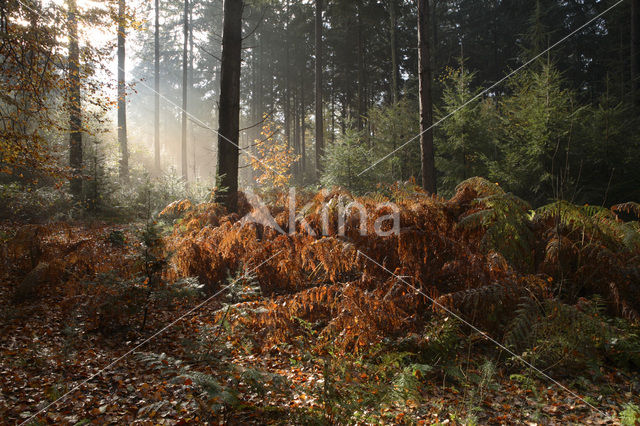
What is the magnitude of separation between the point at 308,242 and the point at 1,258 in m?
4.50

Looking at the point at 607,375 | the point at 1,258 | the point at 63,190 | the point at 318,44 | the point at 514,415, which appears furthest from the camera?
the point at 318,44

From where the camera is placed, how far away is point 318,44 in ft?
54.7

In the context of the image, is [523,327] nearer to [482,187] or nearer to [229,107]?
[482,187]

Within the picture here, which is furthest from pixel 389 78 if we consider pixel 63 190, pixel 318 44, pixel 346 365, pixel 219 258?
pixel 346 365

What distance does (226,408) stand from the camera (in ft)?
8.13

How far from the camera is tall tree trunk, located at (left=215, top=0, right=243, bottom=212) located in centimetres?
720

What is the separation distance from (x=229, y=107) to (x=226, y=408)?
245 inches

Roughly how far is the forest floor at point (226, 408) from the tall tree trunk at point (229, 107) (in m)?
4.23

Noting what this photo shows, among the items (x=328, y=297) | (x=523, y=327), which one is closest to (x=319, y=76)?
(x=328, y=297)

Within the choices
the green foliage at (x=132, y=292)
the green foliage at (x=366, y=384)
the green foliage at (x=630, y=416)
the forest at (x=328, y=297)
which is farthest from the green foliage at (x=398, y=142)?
the green foliage at (x=630, y=416)

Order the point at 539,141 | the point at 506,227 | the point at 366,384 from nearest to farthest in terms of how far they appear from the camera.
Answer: the point at 366,384 < the point at 506,227 < the point at 539,141

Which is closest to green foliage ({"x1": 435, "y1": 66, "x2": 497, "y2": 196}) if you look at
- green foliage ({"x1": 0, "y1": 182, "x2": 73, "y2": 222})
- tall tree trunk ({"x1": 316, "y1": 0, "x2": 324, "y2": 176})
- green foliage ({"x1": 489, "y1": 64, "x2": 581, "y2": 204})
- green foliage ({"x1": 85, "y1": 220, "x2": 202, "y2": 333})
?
green foliage ({"x1": 489, "y1": 64, "x2": 581, "y2": 204})

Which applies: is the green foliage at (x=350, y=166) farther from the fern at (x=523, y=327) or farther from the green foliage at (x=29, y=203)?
the green foliage at (x=29, y=203)

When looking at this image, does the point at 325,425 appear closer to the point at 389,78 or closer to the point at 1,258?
the point at 1,258
